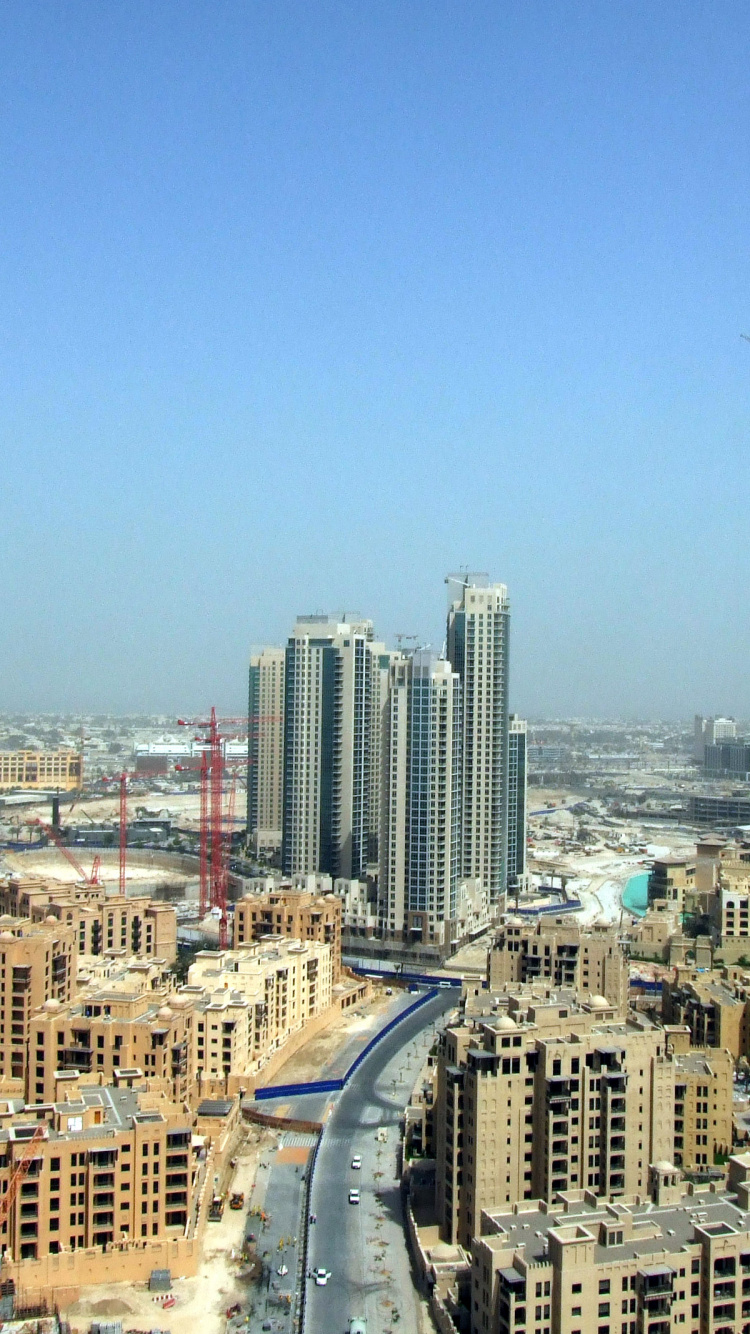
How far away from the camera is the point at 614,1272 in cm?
818

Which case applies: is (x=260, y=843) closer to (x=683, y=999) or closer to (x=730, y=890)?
(x=730, y=890)

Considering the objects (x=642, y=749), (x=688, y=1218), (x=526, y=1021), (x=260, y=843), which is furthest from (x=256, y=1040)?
(x=642, y=749)

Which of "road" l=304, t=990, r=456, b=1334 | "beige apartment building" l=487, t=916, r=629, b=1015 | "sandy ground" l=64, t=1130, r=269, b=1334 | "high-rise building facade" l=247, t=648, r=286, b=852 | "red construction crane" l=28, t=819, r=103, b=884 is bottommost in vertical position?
"sandy ground" l=64, t=1130, r=269, b=1334

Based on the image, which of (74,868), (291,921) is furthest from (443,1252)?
(74,868)

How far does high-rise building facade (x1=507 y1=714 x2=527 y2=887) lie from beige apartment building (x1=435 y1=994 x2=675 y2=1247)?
15197 millimetres

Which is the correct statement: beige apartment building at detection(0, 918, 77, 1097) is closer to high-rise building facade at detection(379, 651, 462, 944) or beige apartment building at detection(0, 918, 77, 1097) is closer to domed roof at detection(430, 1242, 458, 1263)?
domed roof at detection(430, 1242, 458, 1263)

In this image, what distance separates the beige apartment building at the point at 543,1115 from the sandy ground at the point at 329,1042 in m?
4.50

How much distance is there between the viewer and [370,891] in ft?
77.7

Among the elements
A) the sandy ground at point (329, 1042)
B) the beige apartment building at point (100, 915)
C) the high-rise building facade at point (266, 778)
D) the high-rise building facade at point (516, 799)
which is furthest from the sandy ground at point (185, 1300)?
the high-rise building facade at point (266, 778)

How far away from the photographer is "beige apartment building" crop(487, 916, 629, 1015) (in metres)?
15.7

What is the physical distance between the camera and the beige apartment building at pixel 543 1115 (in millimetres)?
10164

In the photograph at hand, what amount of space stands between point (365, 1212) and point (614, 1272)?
331 cm

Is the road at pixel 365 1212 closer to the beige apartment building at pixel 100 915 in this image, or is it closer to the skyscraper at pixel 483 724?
the beige apartment building at pixel 100 915

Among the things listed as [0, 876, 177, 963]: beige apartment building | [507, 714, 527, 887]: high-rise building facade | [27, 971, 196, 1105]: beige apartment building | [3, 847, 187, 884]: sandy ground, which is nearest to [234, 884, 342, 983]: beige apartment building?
[0, 876, 177, 963]: beige apartment building
